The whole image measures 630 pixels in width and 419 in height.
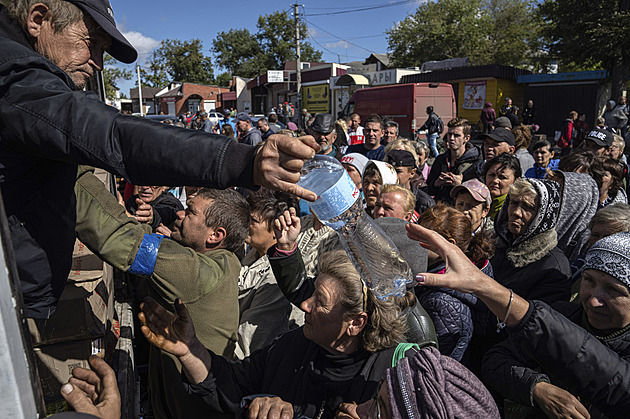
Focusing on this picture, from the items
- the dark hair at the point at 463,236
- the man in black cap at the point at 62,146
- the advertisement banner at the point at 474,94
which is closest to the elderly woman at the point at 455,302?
the dark hair at the point at 463,236

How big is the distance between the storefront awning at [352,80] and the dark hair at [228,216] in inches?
950

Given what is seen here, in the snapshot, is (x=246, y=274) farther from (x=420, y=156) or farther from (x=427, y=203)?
(x=420, y=156)

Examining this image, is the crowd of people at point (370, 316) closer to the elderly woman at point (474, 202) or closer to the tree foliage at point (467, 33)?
the elderly woman at point (474, 202)

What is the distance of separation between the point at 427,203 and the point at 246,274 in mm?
2404

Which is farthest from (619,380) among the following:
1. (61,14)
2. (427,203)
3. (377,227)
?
(427,203)

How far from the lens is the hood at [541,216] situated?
326 cm

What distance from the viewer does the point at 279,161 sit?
114 centimetres

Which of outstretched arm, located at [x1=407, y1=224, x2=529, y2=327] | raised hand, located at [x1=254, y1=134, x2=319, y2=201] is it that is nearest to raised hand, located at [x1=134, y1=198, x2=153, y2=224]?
outstretched arm, located at [x1=407, y1=224, x2=529, y2=327]

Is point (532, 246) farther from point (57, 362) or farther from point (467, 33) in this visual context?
point (467, 33)

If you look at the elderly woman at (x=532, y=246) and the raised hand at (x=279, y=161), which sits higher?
the raised hand at (x=279, y=161)

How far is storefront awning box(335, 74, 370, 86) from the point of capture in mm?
25781

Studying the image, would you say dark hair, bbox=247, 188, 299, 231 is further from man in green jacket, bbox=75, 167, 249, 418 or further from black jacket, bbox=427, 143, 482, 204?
black jacket, bbox=427, 143, 482, 204

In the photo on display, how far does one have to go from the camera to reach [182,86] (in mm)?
56156

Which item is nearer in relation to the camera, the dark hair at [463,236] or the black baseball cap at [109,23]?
the black baseball cap at [109,23]
